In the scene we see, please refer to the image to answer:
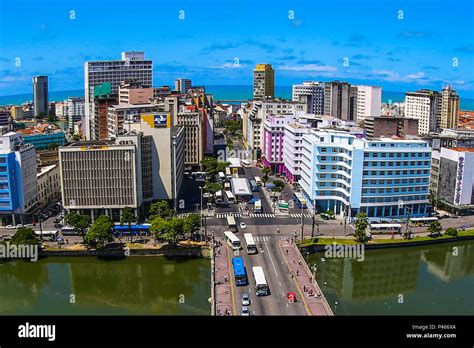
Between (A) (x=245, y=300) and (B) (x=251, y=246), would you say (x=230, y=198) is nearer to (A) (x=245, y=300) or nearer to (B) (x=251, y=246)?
(B) (x=251, y=246)

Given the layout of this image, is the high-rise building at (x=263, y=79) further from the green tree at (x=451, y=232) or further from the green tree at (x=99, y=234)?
the green tree at (x=99, y=234)

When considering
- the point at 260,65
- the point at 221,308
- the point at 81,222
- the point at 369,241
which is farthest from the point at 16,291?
the point at 260,65

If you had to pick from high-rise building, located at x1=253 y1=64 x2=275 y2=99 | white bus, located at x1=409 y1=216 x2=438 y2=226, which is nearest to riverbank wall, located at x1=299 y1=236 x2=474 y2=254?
white bus, located at x1=409 y1=216 x2=438 y2=226

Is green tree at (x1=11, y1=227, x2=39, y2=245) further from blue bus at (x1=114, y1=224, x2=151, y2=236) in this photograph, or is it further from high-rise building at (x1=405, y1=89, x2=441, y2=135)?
high-rise building at (x1=405, y1=89, x2=441, y2=135)

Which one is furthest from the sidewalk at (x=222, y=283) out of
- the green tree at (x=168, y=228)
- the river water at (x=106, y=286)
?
the green tree at (x=168, y=228)

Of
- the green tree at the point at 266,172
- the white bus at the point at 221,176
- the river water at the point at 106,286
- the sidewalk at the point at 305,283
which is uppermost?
the green tree at the point at 266,172

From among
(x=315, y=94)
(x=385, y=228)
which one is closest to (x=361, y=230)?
(x=385, y=228)
